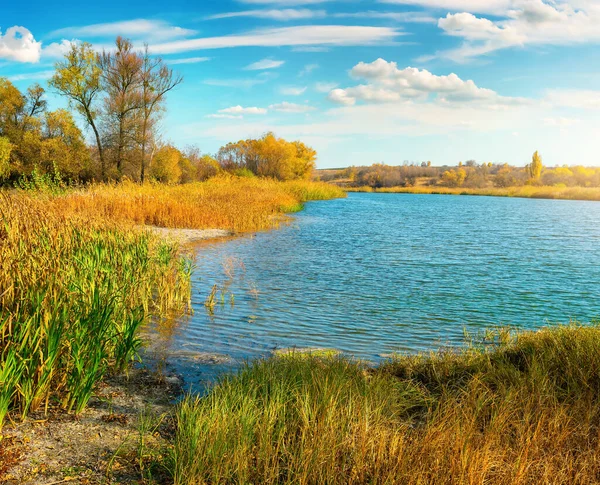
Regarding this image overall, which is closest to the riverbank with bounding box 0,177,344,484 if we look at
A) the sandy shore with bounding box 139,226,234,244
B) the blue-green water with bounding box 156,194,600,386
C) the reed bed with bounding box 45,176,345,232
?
the blue-green water with bounding box 156,194,600,386

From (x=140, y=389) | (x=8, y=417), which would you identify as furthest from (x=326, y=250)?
(x=8, y=417)

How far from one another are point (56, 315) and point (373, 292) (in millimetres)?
8027

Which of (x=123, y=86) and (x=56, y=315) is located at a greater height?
(x=123, y=86)

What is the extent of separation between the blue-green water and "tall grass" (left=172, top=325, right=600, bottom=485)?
2.07 meters

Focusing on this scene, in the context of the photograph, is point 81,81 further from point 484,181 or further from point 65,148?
point 484,181

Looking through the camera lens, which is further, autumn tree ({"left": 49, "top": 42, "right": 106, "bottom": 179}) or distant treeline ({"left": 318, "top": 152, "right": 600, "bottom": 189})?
distant treeline ({"left": 318, "top": 152, "right": 600, "bottom": 189})

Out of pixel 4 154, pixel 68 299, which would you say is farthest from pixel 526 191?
pixel 68 299

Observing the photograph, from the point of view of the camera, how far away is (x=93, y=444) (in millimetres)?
3783

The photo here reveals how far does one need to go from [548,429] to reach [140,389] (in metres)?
3.77

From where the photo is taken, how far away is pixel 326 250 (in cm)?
1809

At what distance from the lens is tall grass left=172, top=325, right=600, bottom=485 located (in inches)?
128

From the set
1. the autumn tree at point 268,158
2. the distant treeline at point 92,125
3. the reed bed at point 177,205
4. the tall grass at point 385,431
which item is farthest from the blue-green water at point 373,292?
the autumn tree at point 268,158

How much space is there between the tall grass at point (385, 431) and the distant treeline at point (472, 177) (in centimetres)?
8039

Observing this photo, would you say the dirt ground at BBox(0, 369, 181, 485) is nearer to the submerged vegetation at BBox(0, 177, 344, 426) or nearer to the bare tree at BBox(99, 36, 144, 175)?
the submerged vegetation at BBox(0, 177, 344, 426)
